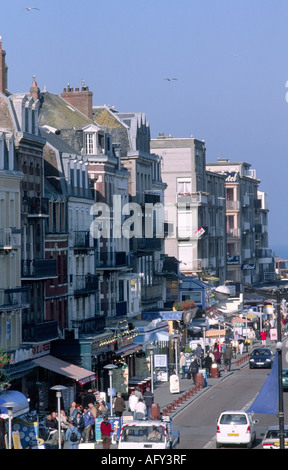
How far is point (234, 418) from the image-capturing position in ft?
126

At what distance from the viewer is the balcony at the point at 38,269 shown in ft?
170

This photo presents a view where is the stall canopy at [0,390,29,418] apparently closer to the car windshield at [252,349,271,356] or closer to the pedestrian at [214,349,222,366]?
the pedestrian at [214,349,222,366]

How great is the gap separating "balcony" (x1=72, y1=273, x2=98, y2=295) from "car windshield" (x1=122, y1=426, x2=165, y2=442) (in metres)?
26.8

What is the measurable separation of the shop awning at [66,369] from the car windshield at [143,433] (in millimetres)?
17797

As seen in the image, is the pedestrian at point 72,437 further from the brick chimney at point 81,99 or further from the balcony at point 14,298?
the brick chimney at point 81,99

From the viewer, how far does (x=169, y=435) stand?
3412 cm

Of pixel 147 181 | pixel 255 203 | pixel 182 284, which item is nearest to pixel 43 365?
pixel 147 181

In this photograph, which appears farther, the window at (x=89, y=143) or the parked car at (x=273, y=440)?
the window at (x=89, y=143)

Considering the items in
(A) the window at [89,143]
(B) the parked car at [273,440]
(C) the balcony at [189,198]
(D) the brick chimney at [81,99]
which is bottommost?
(B) the parked car at [273,440]

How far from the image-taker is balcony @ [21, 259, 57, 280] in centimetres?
5194

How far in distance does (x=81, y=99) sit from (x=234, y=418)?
3996 centimetres

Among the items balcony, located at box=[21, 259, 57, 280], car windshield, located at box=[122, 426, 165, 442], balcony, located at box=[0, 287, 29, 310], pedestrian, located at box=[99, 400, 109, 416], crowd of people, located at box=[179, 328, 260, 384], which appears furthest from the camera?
crowd of people, located at box=[179, 328, 260, 384]
